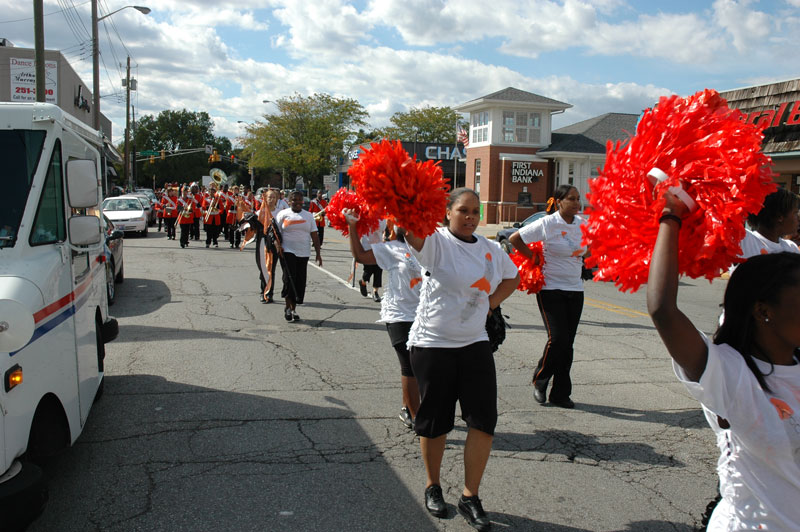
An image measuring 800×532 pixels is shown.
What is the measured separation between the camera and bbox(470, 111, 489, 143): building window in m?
39.8

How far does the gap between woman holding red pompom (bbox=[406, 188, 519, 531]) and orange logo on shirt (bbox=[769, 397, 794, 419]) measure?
1794 millimetres

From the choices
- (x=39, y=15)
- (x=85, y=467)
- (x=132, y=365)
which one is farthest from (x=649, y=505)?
(x=39, y=15)

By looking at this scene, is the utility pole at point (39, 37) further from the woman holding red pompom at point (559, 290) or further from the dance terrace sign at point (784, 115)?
the dance terrace sign at point (784, 115)

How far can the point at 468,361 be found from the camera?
3.66m

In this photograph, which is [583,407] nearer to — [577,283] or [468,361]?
[577,283]

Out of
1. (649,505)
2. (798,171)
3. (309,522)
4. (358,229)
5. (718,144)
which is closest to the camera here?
(718,144)

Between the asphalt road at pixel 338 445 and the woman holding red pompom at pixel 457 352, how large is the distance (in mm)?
348

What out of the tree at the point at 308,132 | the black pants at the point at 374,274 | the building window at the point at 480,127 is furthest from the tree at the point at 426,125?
the black pants at the point at 374,274

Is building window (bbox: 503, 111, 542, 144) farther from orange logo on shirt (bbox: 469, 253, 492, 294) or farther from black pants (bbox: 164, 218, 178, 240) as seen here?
orange logo on shirt (bbox: 469, 253, 492, 294)

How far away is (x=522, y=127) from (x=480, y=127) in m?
2.65

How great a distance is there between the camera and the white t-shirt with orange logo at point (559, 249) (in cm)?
575

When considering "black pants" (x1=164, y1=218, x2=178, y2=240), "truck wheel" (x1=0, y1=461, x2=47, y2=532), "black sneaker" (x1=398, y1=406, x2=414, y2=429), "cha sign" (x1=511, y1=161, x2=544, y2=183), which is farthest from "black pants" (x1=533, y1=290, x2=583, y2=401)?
"cha sign" (x1=511, y1=161, x2=544, y2=183)

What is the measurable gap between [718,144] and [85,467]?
14.0 ft

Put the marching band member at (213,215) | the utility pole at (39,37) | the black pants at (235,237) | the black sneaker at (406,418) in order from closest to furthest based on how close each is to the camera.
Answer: the black sneaker at (406,418) < the utility pole at (39,37) < the marching band member at (213,215) < the black pants at (235,237)
